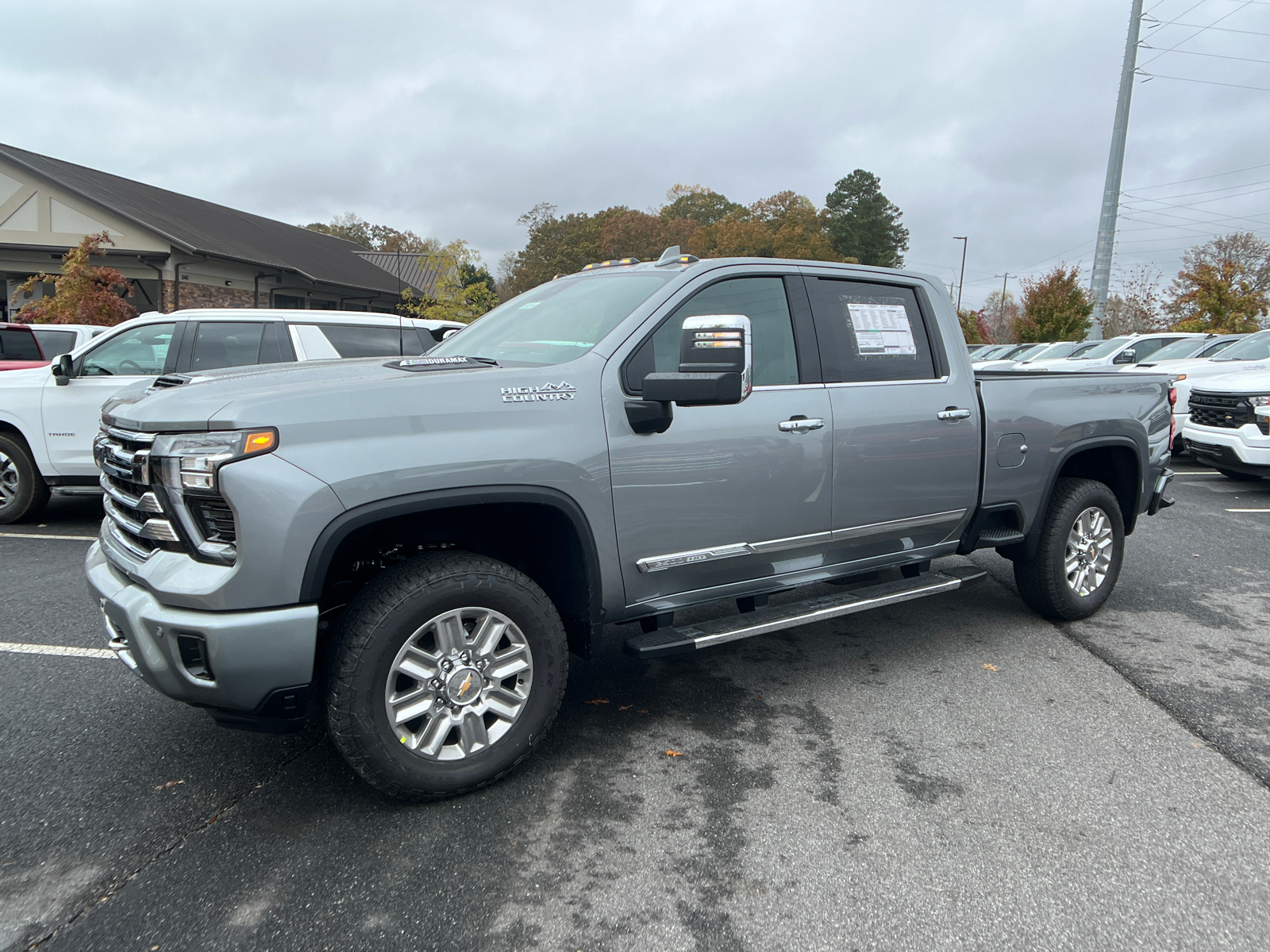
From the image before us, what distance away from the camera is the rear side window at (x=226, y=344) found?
7516 mm

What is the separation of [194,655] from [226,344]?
221 inches

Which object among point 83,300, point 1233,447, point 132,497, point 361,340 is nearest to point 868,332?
point 132,497

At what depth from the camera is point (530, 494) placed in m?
3.04

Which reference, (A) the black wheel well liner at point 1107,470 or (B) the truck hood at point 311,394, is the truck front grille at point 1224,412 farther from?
(B) the truck hood at point 311,394

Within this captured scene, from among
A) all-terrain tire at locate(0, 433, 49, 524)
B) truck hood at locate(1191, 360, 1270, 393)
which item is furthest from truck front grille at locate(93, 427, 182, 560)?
truck hood at locate(1191, 360, 1270, 393)

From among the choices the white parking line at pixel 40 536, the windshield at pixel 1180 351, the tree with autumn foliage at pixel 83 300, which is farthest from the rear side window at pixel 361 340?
the windshield at pixel 1180 351

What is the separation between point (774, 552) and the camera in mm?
3779

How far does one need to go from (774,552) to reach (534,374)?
4.43 feet

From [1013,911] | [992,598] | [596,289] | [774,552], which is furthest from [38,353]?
[1013,911]

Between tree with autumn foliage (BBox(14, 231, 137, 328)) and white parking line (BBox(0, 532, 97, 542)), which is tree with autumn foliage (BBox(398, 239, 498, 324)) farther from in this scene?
white parking line (BBox(0, 532, 97, 542))

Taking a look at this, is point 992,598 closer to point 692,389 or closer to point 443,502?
point 692,389

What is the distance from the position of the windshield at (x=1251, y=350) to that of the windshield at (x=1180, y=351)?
241 cm

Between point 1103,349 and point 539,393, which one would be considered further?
point 1103,349

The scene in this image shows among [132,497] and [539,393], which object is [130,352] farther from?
[539,393]
